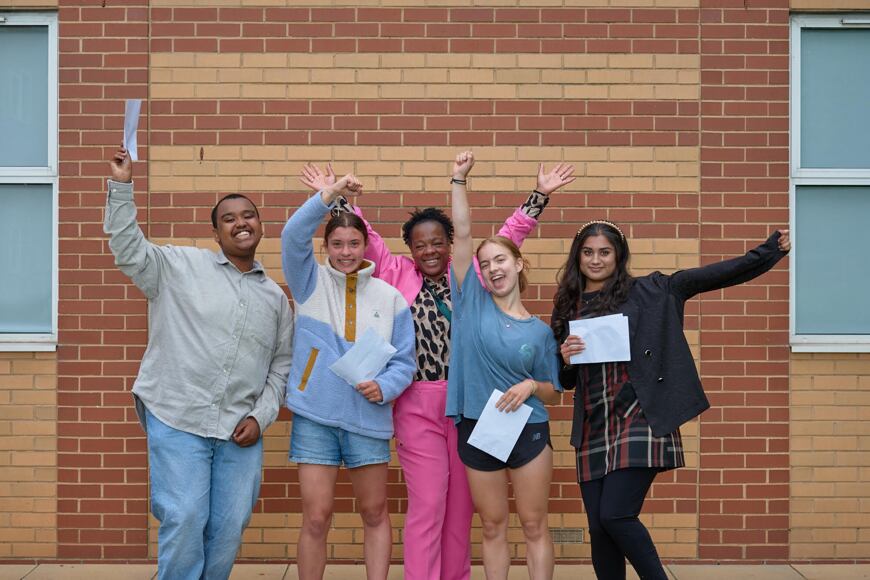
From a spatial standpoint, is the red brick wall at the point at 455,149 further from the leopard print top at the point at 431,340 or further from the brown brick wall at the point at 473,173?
the leopard print top at the point at 431,340

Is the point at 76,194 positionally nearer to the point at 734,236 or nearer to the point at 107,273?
the point at 107,273

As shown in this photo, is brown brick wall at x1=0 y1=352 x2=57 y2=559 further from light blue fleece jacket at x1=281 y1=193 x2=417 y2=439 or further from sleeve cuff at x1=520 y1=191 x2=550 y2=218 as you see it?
sleeve cuff at x1=520 y1=191 x2=550 y2=218

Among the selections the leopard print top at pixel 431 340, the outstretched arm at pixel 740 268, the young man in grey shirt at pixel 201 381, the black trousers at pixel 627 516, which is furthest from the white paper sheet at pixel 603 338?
the young man in grey shirt at pixel 201 381

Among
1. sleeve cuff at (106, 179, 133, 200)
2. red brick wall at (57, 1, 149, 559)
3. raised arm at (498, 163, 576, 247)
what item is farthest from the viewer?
red brick wall at (57, 1, 149, 559)

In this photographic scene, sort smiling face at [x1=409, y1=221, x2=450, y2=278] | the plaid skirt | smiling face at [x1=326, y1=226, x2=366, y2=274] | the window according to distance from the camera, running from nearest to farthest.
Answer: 1. the plaid skirt
2. smiling face at [x1=326, y1=226, x2=366, y2=274]
3. smiling face at [x1=409, y1=221, x2=450, y2=278]
4. the window

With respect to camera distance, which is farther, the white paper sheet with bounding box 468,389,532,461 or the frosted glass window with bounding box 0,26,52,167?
the frosted glass window with bounding box 0,26,52,167

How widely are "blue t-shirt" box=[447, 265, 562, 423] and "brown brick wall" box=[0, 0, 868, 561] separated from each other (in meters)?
1.15

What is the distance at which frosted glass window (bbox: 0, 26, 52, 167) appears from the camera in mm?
5371

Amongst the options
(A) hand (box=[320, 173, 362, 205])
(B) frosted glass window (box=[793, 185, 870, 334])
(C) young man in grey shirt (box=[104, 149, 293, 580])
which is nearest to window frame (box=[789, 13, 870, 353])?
(B) frosted glass window (box=[793, 185, 870, 334])

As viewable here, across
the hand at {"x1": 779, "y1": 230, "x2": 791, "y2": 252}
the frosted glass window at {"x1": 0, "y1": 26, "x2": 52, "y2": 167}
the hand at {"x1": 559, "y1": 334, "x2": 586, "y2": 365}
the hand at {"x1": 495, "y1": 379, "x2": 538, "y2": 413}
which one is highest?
the frosted glass window at {"x1": 0, "y1": 26, "x2": 52, "y2": 167}

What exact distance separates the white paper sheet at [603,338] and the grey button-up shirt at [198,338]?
1.41 meters

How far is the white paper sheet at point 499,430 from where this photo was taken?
4035 mm

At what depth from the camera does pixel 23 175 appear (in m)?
5.34

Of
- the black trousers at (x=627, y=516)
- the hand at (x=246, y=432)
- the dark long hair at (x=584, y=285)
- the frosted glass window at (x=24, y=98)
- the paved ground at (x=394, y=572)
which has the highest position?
the frosted glass window at (x=24, y=98)
